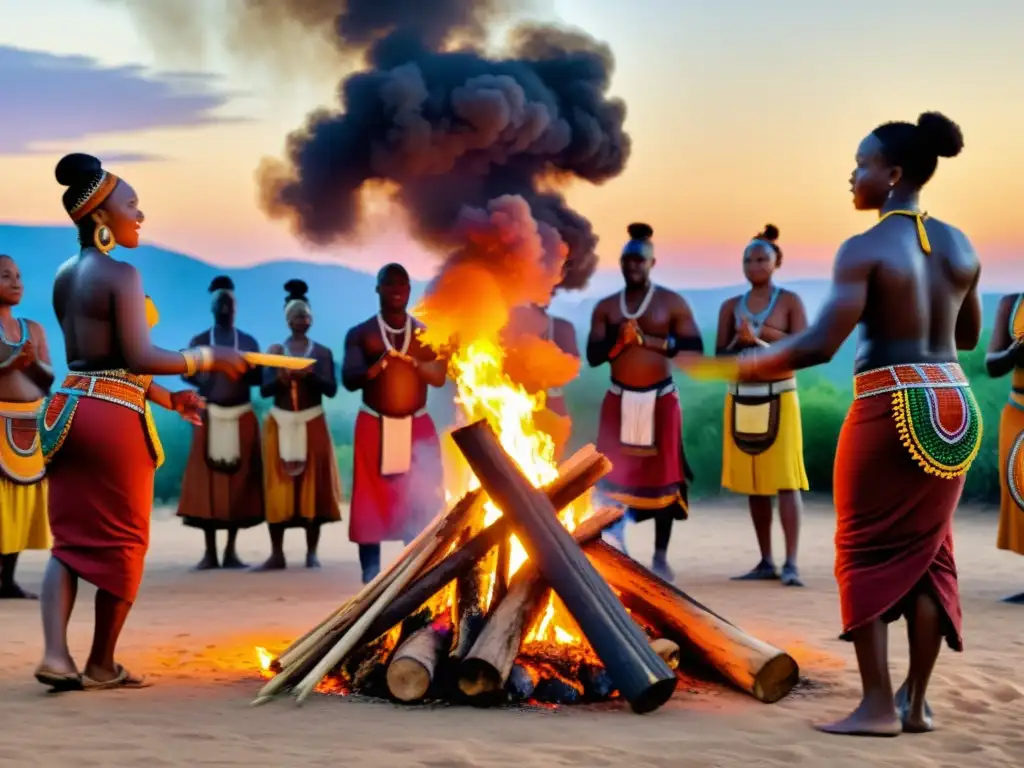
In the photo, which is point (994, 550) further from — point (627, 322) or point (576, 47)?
point (576, 47)

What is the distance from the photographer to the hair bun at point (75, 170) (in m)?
5.69

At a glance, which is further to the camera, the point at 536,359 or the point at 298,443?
the point at 298,443

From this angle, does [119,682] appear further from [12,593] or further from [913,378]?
[913,378]

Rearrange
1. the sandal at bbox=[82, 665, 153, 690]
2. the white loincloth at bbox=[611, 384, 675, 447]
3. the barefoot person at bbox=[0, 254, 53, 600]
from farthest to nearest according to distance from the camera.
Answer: the white loincloth at bbox=[611, 384, 675, 447], the barefoot person at bbox=[0, 254, 53, 600], the sandal at bbox=[82, 665, 153, 690]

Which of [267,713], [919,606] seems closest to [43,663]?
[267,713]

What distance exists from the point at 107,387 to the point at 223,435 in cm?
464

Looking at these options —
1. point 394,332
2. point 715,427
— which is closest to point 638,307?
point 394,332

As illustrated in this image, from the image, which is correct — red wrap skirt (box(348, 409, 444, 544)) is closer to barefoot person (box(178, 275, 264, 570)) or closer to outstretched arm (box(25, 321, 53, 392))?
barefoot person (box(178, 275, 264, 570))

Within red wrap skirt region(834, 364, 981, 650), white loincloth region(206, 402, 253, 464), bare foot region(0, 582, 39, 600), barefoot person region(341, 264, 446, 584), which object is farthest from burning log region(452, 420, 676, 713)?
white loincloth region(206, 402, 253, 464)

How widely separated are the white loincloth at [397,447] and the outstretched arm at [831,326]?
4.21 metres

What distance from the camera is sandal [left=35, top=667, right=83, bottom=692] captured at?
18.3ft

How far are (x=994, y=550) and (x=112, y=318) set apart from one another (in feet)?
29.6

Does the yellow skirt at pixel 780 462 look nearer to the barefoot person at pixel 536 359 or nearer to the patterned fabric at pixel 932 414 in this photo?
the barefoot person at pixel 536 359

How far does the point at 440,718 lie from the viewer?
5.27 m
